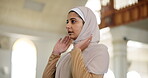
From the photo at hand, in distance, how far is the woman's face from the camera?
1542 mm

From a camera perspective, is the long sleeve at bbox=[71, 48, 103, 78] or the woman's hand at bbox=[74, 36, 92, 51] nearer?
the long sleeve at bbox=[71, 48, 103, 78]

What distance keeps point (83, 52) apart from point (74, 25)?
17 cm

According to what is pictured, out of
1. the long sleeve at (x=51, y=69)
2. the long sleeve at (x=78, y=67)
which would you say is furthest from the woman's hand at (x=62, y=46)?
the long sleeve at (x=78, y=67)

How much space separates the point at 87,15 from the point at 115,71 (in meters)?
7.40

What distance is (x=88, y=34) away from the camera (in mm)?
1516

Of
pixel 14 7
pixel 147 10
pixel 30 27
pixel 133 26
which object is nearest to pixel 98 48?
pixel 147 10

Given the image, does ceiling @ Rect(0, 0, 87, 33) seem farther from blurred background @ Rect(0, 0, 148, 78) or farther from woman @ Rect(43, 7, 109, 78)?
woman @ Rect(43, 7, 109, 78)

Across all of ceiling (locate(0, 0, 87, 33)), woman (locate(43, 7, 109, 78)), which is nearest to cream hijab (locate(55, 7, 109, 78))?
woman (locate(43, 7, 109, 78))

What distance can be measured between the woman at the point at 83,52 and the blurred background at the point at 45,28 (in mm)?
5377

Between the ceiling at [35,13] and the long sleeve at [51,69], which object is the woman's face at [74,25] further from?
the ceiling at [35,13]

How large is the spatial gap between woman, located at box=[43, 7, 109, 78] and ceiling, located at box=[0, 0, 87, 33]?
18.7ft

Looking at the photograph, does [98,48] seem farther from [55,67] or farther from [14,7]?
[14,7]

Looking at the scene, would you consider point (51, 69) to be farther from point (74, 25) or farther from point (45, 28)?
point (45, 28)

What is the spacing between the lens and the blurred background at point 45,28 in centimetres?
718
